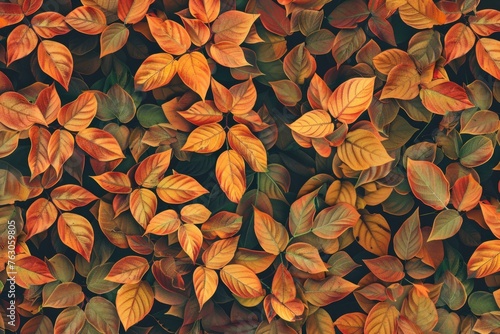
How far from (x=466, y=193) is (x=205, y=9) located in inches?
24.8

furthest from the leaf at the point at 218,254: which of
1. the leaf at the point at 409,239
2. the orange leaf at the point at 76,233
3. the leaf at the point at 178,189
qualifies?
the leaf at the point at 409,239

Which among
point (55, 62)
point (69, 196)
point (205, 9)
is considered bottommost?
point (69, 196)

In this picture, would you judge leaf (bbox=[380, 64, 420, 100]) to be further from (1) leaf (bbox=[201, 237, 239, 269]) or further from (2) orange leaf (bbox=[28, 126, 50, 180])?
(2) orange leaf (bbox=[28, 126, 50, 180])

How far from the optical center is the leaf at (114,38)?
114 cm

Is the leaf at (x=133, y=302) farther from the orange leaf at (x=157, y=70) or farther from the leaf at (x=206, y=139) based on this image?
the orange leaf at (x=157, y=70)

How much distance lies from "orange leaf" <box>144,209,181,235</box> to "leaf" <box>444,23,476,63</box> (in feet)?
2.03

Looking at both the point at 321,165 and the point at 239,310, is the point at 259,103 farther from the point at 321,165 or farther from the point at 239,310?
the point at 239,310

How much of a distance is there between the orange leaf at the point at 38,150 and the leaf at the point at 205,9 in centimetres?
37

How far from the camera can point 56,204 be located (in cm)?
117

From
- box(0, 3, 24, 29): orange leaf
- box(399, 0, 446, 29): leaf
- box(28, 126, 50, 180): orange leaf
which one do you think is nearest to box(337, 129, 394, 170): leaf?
box(399, 0, 446, 29): leaf

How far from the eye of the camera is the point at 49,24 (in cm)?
114

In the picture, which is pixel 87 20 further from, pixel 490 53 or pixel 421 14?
pixel 490 53

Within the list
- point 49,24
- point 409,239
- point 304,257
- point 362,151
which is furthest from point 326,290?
point 49,24

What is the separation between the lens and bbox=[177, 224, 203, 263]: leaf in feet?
3.76
